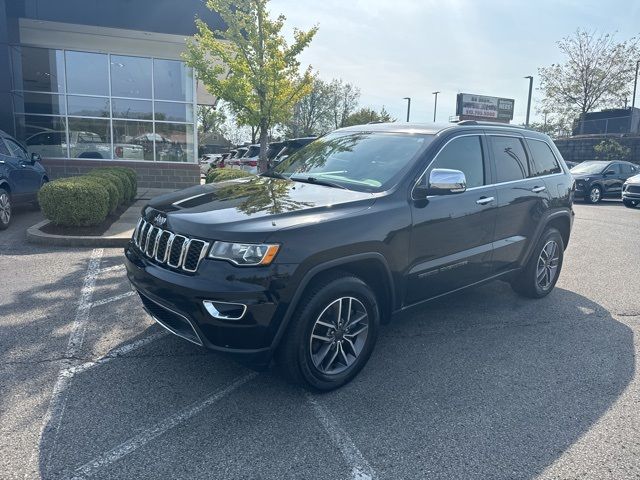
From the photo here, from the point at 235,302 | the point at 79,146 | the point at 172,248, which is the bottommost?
the point at 235,302

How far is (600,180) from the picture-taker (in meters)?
17.7

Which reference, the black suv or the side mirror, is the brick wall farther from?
the side mirror

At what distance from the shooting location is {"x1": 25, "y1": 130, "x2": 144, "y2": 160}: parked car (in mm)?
15273

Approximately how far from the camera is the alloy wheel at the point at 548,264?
18.1 feet

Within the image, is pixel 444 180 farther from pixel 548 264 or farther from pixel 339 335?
pixel 548 264

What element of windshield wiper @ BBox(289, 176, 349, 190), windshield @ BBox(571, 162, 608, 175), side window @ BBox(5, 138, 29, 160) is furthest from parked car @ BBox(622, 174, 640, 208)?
side window @ BBox(5, 138, 29, 160)

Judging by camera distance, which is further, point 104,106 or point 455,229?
point 104,106

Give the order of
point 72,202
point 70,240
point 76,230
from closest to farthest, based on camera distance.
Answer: point 70,240
point 72,202
point 76,230

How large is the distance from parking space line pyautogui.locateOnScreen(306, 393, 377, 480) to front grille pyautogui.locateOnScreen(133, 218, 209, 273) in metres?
1.25

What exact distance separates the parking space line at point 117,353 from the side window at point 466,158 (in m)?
2.81

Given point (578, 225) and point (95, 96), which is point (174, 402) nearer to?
point (578, 225)

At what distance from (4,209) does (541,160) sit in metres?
8.32

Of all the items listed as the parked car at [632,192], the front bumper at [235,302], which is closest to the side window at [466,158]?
the front bumper at [235,302]

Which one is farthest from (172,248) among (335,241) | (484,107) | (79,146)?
(484,107)
